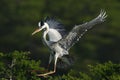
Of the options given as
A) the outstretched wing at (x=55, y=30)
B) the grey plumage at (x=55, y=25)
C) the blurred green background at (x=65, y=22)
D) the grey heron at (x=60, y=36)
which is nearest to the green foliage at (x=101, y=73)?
the grey heron at (x=60, y=36)

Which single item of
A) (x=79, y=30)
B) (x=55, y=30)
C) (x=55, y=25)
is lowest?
(x=79, y=30)

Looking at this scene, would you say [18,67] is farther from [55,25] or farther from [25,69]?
[55,25]

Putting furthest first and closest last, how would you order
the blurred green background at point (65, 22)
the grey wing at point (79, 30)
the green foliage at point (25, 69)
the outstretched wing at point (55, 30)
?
the blurred green background at point (65, 22) < the outstretched wing at point (55, 30) < the grey wing at point (79, 30) < the green foliage at point (25, 69)

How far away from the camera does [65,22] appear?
65438mm

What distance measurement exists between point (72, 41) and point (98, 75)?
8.64ft

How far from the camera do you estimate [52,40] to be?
22578 millimetres

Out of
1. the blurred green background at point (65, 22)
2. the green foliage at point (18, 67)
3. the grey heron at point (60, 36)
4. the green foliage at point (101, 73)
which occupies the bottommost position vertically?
the green foliage at point (101, 73)

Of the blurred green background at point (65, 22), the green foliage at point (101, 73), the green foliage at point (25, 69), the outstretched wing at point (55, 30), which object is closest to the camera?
the green foliage at point (101, 73)

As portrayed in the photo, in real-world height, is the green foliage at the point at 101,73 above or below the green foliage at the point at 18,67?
below

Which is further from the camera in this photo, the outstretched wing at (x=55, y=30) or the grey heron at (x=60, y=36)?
the outstretched wing at (x=55, y=30)

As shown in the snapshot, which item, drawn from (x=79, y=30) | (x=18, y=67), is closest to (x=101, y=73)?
(x=18, y=67)

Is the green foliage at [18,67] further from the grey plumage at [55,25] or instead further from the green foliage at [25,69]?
the grey plumage at [55,25]

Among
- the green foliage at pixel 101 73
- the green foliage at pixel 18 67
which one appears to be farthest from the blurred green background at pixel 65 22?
the green foliage at pixel 101 73

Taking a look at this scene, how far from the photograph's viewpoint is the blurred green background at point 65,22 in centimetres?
6331
